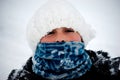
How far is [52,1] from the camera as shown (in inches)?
64.8

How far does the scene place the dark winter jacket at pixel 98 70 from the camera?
1.28m

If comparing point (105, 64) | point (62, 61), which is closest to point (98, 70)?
point (105, 64)

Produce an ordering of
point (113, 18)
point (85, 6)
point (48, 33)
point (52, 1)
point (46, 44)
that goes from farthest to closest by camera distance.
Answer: point (113, 18), point (85, 6), point (52, 1), point (48, 33), point (46, 44)

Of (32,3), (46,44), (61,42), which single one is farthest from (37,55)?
(32,3)

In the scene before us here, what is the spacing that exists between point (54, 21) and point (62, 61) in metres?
0.38

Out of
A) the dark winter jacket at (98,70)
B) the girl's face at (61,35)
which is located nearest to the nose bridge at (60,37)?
the girl's face at (61,35)

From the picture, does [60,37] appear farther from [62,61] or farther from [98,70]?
[98,70]

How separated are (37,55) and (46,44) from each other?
4.8 inches

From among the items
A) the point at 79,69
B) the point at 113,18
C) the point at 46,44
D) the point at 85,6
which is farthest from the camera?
the point at 113,18

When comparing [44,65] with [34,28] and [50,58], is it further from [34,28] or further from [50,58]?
[34,28]

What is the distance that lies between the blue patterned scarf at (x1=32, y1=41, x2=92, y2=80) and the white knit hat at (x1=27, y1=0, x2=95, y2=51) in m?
0.19

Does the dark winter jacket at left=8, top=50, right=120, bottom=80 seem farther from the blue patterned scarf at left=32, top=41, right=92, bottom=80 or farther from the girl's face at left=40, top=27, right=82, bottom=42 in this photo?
the girl's face at left=40, top=27, right=82, bottom=42

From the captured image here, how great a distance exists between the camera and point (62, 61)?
4.02 ft

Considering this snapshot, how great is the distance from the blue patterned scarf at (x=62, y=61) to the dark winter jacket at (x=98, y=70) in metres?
0.08
